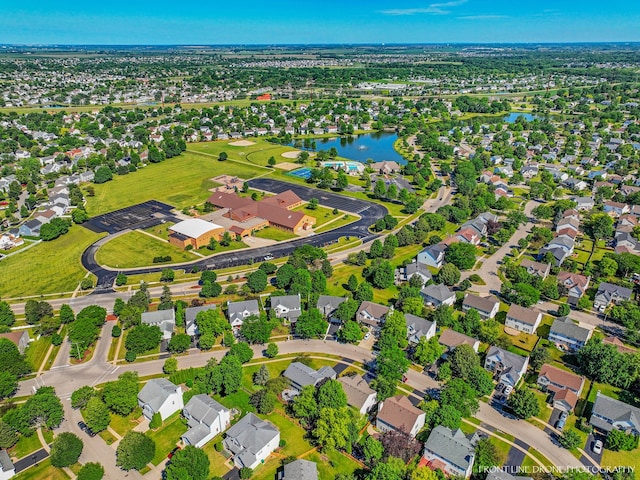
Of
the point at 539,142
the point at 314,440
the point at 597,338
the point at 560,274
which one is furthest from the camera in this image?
the point at 539,142

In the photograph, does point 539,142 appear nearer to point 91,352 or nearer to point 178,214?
point 178,214

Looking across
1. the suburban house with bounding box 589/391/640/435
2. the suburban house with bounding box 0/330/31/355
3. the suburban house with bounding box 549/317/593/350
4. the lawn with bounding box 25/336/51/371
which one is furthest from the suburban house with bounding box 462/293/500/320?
the suburban house with bounding box 0/330/31/355

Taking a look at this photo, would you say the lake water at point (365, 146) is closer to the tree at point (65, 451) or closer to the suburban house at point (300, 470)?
the suburban house at point (300, 470)

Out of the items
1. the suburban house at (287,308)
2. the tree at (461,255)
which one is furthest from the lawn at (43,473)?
the tree at (461,255)

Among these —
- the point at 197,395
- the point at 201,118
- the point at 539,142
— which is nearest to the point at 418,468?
the point at 197,395

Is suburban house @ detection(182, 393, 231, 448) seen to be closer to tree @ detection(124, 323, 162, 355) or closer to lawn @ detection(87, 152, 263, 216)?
tree @ detection(124, 323, 162, 355)

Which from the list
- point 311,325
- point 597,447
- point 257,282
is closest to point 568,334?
point 597,447
